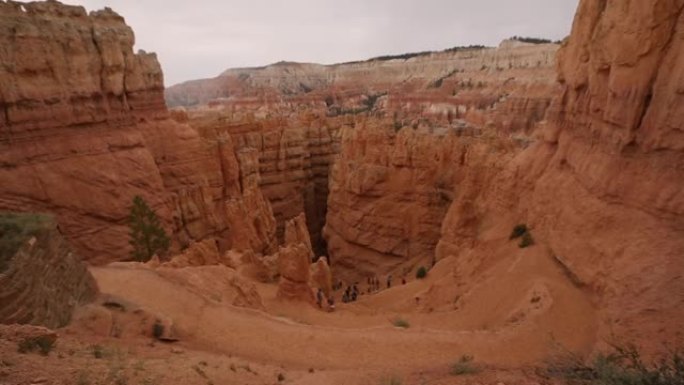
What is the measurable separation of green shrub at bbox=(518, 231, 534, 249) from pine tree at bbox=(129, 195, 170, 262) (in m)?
16.1

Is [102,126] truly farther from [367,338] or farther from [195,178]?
[367,338]

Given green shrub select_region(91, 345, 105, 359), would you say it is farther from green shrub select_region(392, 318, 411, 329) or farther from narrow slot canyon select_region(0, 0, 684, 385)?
green shrub select_region(392, 318, 411, 329)

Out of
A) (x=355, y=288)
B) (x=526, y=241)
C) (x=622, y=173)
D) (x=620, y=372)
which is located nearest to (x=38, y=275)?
(x=620, y=372)

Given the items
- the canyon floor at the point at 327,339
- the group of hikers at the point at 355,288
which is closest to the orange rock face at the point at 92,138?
the canyon floor at the point at 327,339

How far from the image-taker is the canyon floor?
27.2ft

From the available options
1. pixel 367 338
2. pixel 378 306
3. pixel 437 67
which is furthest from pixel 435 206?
pixel 437 67

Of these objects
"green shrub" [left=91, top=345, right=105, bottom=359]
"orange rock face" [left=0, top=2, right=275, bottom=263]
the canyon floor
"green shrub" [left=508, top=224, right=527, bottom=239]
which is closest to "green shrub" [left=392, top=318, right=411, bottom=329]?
the canyon floor

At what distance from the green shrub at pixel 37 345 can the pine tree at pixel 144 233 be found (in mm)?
13786

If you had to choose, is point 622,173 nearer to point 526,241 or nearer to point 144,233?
point 526,241

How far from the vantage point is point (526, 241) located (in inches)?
698

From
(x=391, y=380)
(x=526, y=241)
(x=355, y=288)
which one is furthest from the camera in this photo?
(x=355, y=288)

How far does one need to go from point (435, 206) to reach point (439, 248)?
20.1 feet

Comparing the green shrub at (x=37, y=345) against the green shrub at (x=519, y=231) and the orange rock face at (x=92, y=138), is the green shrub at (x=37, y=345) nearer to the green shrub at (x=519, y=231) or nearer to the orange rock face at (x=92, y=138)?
the orange rock face at (x=92, y=138)

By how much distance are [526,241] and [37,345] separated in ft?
51.8
